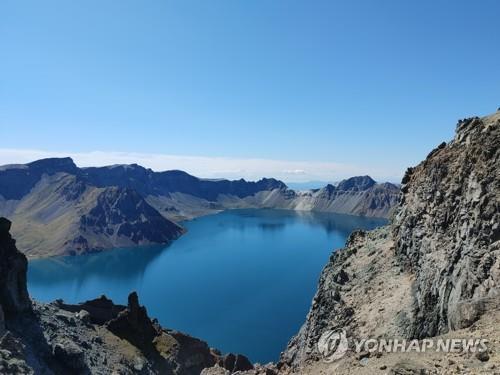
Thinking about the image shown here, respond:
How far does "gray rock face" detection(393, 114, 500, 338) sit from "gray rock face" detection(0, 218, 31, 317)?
54.6m

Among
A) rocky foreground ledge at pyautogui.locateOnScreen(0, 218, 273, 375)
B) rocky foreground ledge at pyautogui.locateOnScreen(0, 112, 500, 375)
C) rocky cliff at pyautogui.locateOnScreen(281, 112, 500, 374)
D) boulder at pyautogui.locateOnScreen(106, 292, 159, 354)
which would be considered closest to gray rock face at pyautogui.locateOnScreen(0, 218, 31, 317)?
rocky foreground ledge at pyautogui.locateOnScreen(0, 218, 273, 375)

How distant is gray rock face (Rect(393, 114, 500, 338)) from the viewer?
1368 inches

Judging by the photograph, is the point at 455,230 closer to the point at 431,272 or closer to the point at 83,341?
the point at 431,272

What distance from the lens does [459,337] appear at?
26906 mm

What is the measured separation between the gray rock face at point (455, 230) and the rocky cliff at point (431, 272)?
11cm

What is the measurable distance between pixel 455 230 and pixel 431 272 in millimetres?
4958

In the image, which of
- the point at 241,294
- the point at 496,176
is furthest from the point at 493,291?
the point at 241,294

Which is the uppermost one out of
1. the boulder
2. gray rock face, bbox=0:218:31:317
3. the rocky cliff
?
the rocky cliff

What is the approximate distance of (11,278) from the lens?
6388 cm

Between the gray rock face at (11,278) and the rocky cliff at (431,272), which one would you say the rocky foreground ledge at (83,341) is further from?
the rocky cliff at (431,272)

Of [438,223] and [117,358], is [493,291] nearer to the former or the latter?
[438,223]

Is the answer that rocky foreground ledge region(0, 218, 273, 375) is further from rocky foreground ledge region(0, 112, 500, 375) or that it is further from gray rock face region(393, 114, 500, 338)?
gray rock face region(393, 114, 500, 338)

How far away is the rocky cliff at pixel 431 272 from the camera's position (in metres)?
29.0

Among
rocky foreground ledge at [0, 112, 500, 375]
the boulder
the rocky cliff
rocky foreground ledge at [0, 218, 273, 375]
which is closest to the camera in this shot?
the rocky cliff
